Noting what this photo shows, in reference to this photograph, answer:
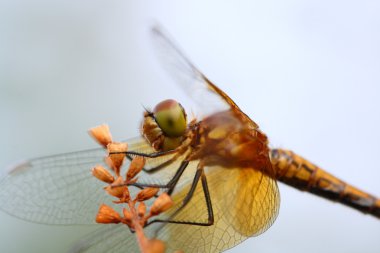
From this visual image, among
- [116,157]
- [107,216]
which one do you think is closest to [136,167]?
[116,157]

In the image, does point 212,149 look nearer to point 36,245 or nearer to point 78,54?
point 36,245

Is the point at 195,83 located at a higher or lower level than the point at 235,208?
higher

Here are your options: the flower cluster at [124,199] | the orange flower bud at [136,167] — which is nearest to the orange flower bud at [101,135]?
the flower cluster at [124,199]

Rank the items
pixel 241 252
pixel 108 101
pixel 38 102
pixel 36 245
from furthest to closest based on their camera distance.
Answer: pixel 108 101 < pixel 38 102 < pixel 241 252 < pixel 36 245

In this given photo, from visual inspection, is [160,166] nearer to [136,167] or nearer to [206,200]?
[206,200]

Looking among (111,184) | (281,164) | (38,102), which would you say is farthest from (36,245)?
(111,184)

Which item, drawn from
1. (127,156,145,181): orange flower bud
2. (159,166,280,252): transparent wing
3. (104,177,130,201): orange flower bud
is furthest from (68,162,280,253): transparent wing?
(104,177,130,201): orange flower bud

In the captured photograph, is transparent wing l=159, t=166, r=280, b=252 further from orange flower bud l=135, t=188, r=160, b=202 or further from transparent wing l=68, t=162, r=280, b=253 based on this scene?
orange flower bud l=135, t=188, r=160, b=202
